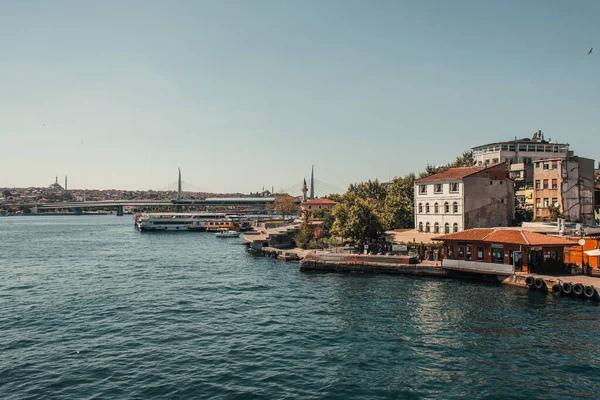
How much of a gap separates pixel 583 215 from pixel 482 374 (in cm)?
5136

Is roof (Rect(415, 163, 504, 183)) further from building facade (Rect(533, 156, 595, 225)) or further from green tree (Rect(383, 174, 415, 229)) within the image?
green tree (Rect(383, 174, 415, 229))

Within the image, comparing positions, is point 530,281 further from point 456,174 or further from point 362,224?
point 456,174

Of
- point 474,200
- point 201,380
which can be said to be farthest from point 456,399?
point 474,200

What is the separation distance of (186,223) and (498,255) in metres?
117

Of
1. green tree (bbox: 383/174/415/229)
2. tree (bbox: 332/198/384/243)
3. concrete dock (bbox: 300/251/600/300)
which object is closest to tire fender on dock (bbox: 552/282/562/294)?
concrete dock (bbox: 300/251/600/300)

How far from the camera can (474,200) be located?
59.0m

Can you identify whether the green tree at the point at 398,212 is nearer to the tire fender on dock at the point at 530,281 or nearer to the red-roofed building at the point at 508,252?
the red-roofed building at the point at 508,252

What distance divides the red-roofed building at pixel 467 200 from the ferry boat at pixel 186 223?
8511 cm

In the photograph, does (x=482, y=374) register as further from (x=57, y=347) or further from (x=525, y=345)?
(x=57, y=347)

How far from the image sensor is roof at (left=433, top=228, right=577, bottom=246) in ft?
131

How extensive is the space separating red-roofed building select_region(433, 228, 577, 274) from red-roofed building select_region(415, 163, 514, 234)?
14.4 meters

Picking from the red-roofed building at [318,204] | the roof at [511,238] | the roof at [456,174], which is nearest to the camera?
the roof at [511,238]

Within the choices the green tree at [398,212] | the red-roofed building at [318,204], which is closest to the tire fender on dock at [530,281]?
the green tree at [398,212]

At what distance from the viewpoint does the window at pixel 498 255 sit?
138 ft
